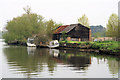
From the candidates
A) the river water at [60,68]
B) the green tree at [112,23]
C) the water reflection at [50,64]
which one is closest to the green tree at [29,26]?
the green tree at [112,23]

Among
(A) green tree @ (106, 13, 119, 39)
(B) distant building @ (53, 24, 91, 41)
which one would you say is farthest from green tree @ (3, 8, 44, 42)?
(A) green tree @ (106, 13, 119, 39)

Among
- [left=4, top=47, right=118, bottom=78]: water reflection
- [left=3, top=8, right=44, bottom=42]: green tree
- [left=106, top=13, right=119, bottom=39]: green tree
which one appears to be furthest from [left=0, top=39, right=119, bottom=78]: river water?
[left=3, top=8, right=44, bottom=42]: green tree

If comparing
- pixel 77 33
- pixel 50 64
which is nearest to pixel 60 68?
pixel 50 64

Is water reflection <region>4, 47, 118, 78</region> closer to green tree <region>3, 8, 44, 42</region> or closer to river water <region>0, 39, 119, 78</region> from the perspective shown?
river water <region>0, 39, 119, 78</region>

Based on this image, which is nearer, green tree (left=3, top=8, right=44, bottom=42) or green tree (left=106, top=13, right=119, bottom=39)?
green tree (left=106, top=13, right=119, bottom=39)

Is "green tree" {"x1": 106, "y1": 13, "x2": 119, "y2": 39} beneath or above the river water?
above

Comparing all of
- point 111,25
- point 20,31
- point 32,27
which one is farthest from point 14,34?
point 111,25

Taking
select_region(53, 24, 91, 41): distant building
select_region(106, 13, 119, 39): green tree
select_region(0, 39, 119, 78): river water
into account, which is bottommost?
select_region(0, 39, 119, 78): river water

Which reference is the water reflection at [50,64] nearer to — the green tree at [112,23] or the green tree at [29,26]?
the green tree at [112,23]

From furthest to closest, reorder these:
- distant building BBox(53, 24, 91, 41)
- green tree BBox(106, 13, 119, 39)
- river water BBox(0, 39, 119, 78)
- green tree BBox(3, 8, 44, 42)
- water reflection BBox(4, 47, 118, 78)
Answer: green tree BBox(3, 8, 44, 42) < green tree BBox(106, 13, 119, 39) < distant building BBox(53, 24, 91, 41) < water reflection BBox(4, 47, 118, 78) < river water BBox(0, 39, 119, 78)

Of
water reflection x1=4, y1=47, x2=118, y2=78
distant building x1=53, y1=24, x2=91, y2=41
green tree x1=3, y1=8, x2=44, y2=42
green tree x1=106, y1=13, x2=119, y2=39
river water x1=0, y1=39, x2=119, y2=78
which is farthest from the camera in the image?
green tree x1=3, y1=8, x2=44, y2=42

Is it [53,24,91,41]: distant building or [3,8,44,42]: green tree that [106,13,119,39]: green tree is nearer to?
[53,24,91,41]: distant building

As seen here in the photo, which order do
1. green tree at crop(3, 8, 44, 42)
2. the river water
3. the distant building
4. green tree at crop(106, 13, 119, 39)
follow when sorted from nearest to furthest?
the river water < the distant building < green tree at crop(106, 13, 119, 39) < green tree at crop(3, 8, 44, 42)

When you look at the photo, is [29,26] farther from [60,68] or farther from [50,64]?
[60,68]
